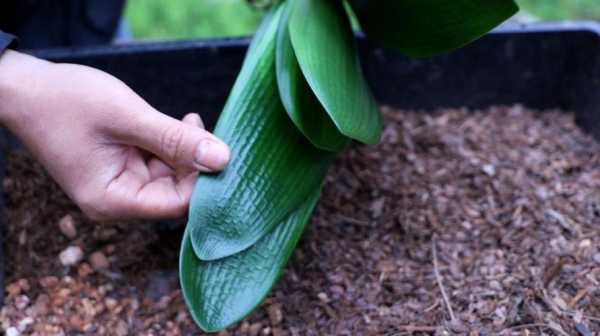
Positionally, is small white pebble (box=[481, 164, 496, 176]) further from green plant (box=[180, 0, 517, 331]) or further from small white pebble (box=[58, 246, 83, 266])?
small white pebble (box=[58, 246, 83, 266])

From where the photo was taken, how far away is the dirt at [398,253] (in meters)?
0.92

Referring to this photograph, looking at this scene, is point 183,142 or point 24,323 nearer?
point 183,142

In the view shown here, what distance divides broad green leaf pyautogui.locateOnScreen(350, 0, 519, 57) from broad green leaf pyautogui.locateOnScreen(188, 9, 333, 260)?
190 mm

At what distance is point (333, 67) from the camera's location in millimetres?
883

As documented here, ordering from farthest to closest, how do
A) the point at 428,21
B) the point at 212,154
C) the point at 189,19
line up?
the point at 189,19 → the point at 428,21 → the point at 212,154

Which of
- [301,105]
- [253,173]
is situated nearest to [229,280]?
[253,173]

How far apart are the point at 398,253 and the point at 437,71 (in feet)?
1.40

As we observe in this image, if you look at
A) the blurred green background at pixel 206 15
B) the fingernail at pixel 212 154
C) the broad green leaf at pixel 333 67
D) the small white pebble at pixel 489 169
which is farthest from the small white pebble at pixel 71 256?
the blurred green background at pixel 206 15

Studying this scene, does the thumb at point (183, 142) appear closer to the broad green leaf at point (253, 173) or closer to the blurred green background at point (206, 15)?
the broad green leaf at point (253, 173)

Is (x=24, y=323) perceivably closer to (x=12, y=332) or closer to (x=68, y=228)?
(x=12, y=332)

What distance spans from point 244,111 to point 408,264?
14.1 inches

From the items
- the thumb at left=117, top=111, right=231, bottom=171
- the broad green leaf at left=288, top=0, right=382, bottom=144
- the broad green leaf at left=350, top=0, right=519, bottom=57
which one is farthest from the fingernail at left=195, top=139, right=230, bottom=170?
the broad green leaf at left=350, top=0, right=519, bottom=57

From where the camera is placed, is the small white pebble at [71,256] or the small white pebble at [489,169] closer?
the small white pebble at [71,256]

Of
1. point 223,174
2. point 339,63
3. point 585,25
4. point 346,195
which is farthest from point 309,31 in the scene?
point 585,25
